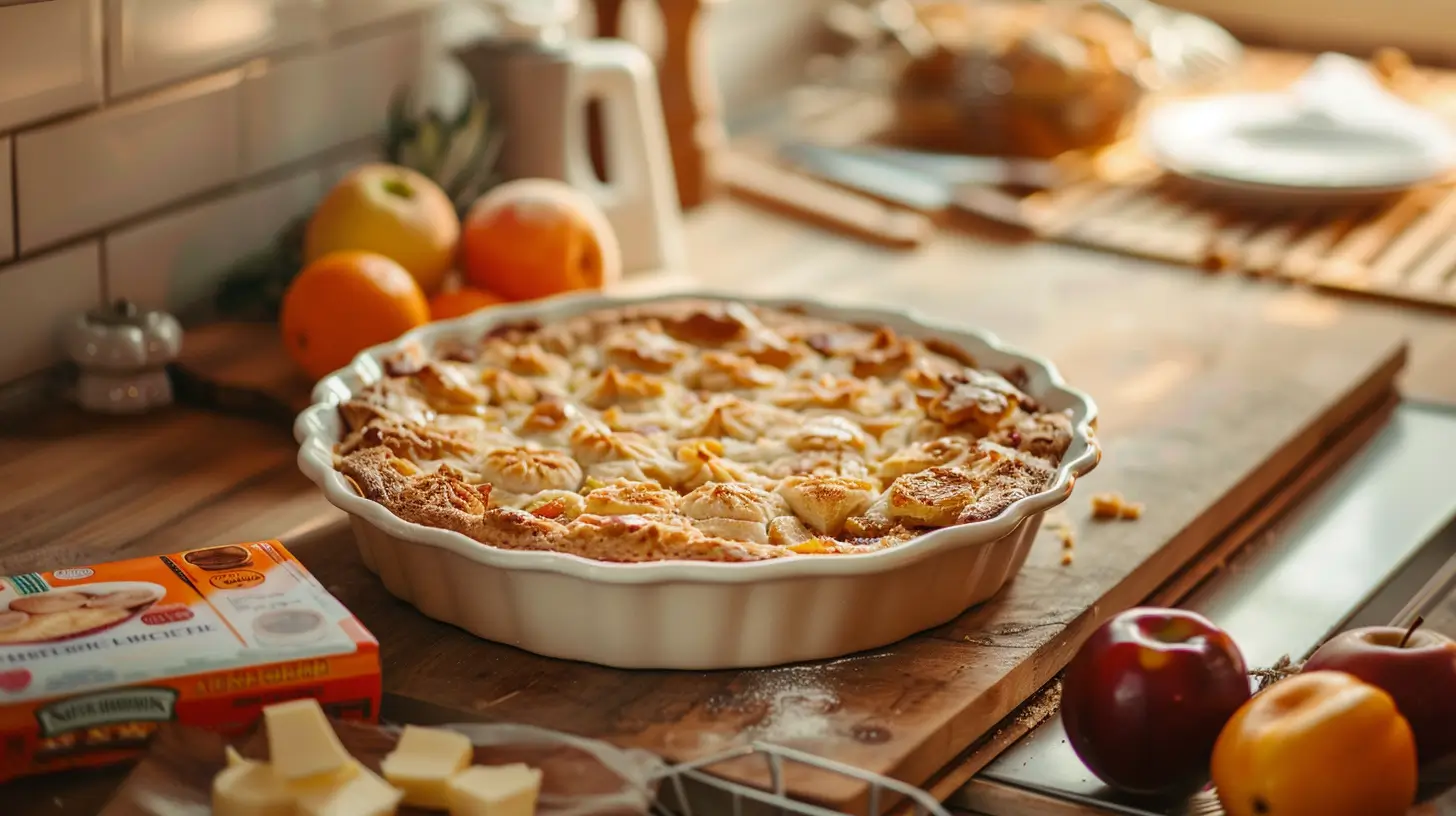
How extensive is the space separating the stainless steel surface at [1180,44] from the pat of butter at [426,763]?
174cm

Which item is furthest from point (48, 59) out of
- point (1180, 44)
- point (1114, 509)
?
point (1180, 44)

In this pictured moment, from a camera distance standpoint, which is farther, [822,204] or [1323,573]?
[822,204]

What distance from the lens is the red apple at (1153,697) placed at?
106cm

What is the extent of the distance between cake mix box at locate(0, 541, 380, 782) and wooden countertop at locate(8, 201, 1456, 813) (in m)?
0.06

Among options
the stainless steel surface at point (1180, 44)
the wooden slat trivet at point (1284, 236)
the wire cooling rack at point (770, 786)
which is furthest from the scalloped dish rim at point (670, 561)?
the stainless steel surface at point (1180, 44)

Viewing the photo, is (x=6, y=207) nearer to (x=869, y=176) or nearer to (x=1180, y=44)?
(x=869, y=176)

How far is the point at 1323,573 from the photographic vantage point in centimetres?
145

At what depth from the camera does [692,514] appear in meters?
1.23

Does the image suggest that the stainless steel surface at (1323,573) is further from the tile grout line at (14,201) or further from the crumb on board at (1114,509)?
the tile grout line at (14,201)

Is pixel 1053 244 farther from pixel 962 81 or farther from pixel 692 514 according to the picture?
pixel 692 514

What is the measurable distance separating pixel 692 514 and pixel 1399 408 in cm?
93

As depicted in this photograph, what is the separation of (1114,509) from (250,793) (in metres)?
0.78

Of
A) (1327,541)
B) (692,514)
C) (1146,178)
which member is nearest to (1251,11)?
(1146,178)

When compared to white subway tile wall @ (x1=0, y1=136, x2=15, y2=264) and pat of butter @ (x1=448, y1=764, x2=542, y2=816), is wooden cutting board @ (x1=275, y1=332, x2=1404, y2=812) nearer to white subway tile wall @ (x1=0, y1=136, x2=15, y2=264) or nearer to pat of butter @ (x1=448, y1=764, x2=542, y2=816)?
pat of butter @ (x1=448, y1=764, x2=542, y2=816)
